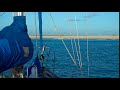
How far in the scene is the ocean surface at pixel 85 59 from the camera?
3359 mm

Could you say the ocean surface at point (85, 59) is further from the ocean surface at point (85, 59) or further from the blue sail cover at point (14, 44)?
the blue sail cover at point (14, 44)

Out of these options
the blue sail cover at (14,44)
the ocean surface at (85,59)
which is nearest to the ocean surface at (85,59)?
the ocean surface at (85,59)

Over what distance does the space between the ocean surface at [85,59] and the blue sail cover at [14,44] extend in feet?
0.59

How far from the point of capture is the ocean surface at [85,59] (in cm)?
336

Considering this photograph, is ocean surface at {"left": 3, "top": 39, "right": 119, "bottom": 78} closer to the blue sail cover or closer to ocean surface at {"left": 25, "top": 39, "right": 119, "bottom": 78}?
ocean surface at {"left": 25, "top": 39, "right": 119, "bottom": 78}

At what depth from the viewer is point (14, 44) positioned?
3.37 meters

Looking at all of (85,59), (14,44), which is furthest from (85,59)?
(14,44)

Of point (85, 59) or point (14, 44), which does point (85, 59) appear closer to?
point (85, 59)

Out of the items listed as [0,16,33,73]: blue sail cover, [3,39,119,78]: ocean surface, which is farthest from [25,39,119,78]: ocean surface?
[0,16,33,73]: blue sail cover

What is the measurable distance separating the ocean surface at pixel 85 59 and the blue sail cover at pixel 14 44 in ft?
0.37

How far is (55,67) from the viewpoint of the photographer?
345 cm

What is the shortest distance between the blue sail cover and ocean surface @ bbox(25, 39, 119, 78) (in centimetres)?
18
